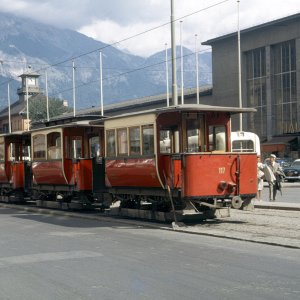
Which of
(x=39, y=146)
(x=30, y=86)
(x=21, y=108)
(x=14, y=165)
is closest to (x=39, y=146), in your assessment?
(x=39, y=146)

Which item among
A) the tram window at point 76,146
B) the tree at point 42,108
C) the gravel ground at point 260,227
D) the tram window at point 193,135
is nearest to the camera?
the gravel ground at point 260,227

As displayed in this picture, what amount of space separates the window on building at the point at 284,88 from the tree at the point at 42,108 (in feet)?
125

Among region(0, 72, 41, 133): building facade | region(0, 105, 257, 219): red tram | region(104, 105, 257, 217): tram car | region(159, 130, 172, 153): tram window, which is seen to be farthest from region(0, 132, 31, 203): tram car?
region(0, 72, 41, 133): building facade

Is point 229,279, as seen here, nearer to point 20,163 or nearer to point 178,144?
point 178,144

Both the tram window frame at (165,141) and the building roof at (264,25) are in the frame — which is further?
the building roof at (264,25)

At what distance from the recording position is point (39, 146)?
73.5ft

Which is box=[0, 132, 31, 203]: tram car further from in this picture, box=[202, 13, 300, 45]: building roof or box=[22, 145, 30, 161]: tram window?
box=[202, 13, 300, 45]: building roof

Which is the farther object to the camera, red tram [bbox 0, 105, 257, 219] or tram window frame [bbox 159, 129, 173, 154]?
tram window frame [bbox 159, 129, 173, 154]

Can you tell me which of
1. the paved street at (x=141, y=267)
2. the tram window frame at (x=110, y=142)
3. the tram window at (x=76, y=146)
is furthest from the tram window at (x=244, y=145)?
the paved street at (x=141, y=267)

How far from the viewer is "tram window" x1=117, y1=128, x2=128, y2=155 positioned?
16969 millimetres

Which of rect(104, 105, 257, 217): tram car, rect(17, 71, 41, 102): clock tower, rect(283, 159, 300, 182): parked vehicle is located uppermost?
rect(17, 71, 41, 102): clock tower

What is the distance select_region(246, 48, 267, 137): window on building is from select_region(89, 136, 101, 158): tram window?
44.8m

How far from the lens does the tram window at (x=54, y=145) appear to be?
20906mm

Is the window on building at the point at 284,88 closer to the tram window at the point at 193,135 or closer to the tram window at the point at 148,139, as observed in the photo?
the tram window at the point at 193,135
